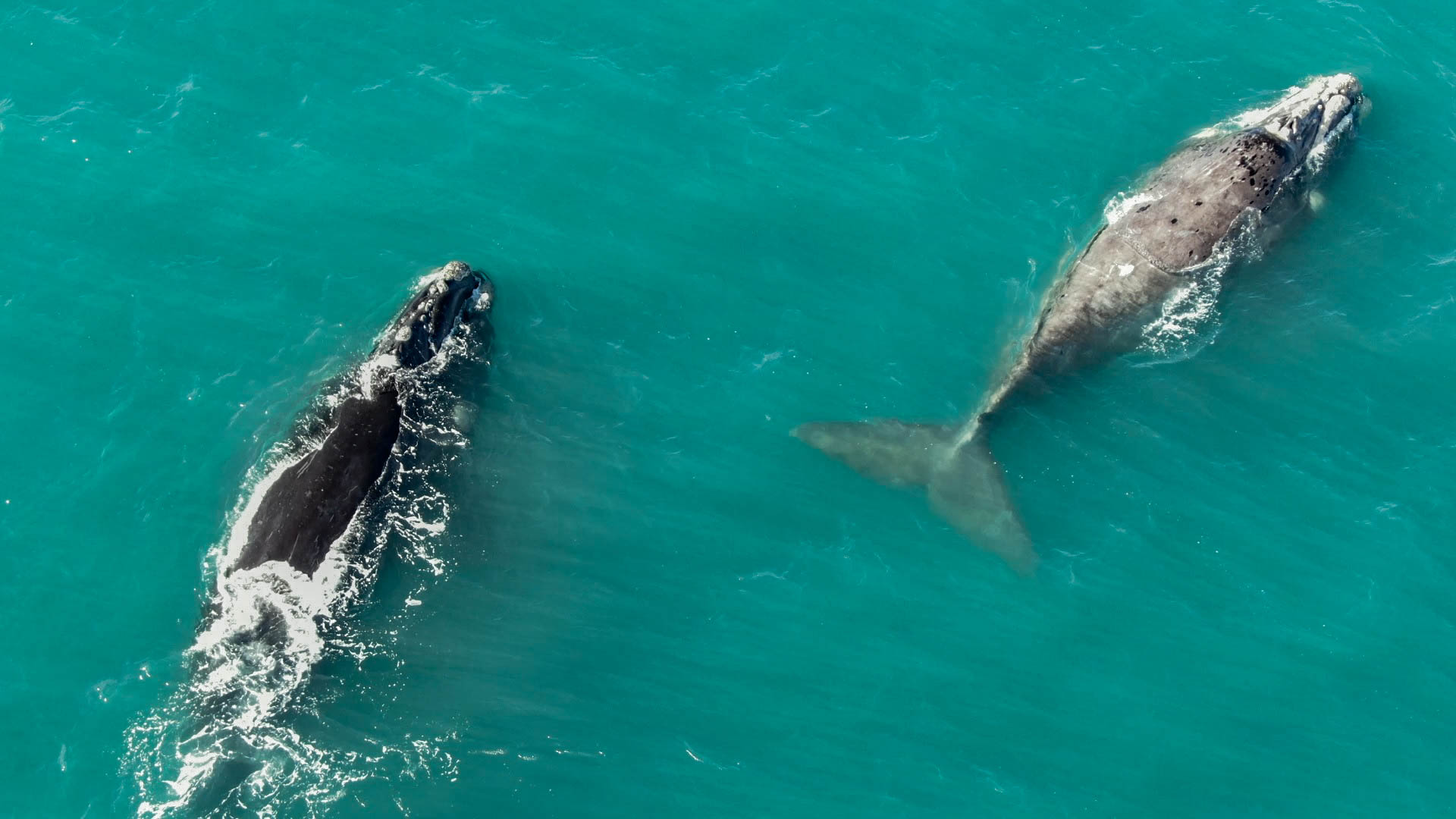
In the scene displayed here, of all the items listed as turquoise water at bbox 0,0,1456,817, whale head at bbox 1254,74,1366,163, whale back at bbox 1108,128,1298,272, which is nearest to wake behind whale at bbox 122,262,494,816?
turquoise water at bbox 0,0,1456,817

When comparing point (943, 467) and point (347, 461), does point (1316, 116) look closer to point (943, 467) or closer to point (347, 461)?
point (943, 467)

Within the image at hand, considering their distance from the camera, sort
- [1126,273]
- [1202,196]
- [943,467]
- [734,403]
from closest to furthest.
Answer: [943,467] → [734,403] → [1126,273] → [1202,196]

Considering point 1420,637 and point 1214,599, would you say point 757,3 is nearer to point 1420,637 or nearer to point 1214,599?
point 1214,599

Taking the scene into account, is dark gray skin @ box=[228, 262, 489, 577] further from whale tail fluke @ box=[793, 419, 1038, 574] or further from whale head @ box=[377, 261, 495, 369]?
whale tail fluke @ box=[793, 419, 1038, 574]

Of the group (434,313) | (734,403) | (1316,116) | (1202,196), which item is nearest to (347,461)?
(434,313)

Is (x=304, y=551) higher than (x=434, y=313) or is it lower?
lower

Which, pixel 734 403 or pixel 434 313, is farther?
pixel 734 403

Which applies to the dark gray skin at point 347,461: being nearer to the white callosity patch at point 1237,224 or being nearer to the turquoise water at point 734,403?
the turquoise water at point 734,403
